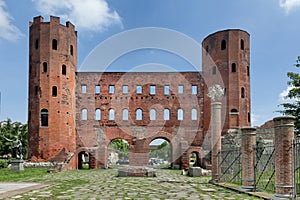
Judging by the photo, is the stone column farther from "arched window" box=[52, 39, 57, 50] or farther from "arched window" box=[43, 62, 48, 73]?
"arched window" box=[52, 39, 57, 50]

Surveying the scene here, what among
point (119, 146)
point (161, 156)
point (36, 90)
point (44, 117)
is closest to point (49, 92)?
point (36, 90)

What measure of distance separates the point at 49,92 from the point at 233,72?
50.0 ft

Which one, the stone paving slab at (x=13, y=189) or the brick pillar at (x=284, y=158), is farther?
the stone paving slab at (x=13, y=189)

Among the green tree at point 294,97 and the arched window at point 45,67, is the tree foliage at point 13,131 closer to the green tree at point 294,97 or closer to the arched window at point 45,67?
the arched window at point 45,67

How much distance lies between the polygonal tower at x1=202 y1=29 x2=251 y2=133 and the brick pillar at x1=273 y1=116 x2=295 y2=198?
19674 millimetres

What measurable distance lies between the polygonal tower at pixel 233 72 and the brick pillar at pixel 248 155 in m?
16.7

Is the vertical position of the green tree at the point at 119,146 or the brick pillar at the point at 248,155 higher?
the brick pillar at the point at 248,155

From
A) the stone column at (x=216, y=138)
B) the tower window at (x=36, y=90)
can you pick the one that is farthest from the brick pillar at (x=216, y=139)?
the tower window at (x=36, y=90)

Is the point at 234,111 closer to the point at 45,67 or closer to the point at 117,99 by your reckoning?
the point at 117,99

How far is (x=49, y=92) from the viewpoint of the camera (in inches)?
1115

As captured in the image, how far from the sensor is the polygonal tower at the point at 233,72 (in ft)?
93.5

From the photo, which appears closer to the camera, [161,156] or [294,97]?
[294,97]

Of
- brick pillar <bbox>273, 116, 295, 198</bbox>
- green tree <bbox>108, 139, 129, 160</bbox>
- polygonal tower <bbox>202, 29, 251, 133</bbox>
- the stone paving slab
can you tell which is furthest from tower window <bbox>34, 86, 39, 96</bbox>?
green tree <bbox>108, 139, 129, 160</bbox>

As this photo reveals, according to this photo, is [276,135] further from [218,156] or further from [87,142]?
[87,142]
